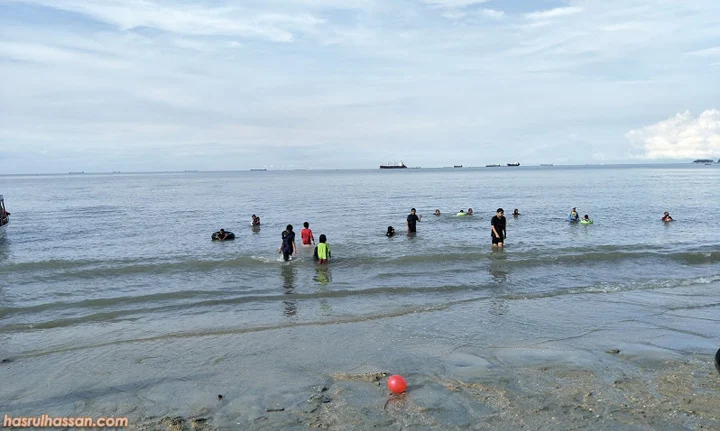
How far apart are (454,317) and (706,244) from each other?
56.7ft

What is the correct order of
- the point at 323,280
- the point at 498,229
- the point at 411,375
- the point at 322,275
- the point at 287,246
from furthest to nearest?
the point at 498,229
the point at 287,246
the point at 322,275
the point at 323,280
the point at 411,375

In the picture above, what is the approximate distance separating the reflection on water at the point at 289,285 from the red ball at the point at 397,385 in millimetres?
5138

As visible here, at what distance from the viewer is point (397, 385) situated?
727 cm

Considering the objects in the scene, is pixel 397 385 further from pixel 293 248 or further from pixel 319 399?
pixel 293 248

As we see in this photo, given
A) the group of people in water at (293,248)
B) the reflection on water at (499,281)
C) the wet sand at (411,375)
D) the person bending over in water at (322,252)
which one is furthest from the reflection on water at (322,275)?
the reflection on water at (499,281)

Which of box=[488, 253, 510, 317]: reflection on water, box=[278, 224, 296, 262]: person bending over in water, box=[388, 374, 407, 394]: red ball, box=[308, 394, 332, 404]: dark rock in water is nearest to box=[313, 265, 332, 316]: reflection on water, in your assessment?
box=[278, 224, 296, 262]: person bending over in water

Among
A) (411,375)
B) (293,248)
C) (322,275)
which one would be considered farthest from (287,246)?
(411,375)

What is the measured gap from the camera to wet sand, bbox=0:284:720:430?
6598 mm

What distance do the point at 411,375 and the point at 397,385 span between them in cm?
78

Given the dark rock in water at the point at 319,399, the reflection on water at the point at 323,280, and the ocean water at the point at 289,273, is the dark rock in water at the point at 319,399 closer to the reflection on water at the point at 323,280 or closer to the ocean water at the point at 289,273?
the ocean water at the point at 289,273

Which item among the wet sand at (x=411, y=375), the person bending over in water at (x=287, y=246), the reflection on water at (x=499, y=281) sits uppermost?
the person bending over in water at (x=287, y=246)

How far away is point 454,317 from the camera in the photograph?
1147 centimetres

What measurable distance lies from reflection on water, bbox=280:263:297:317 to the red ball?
202 inches

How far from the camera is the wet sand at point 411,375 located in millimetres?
6598
